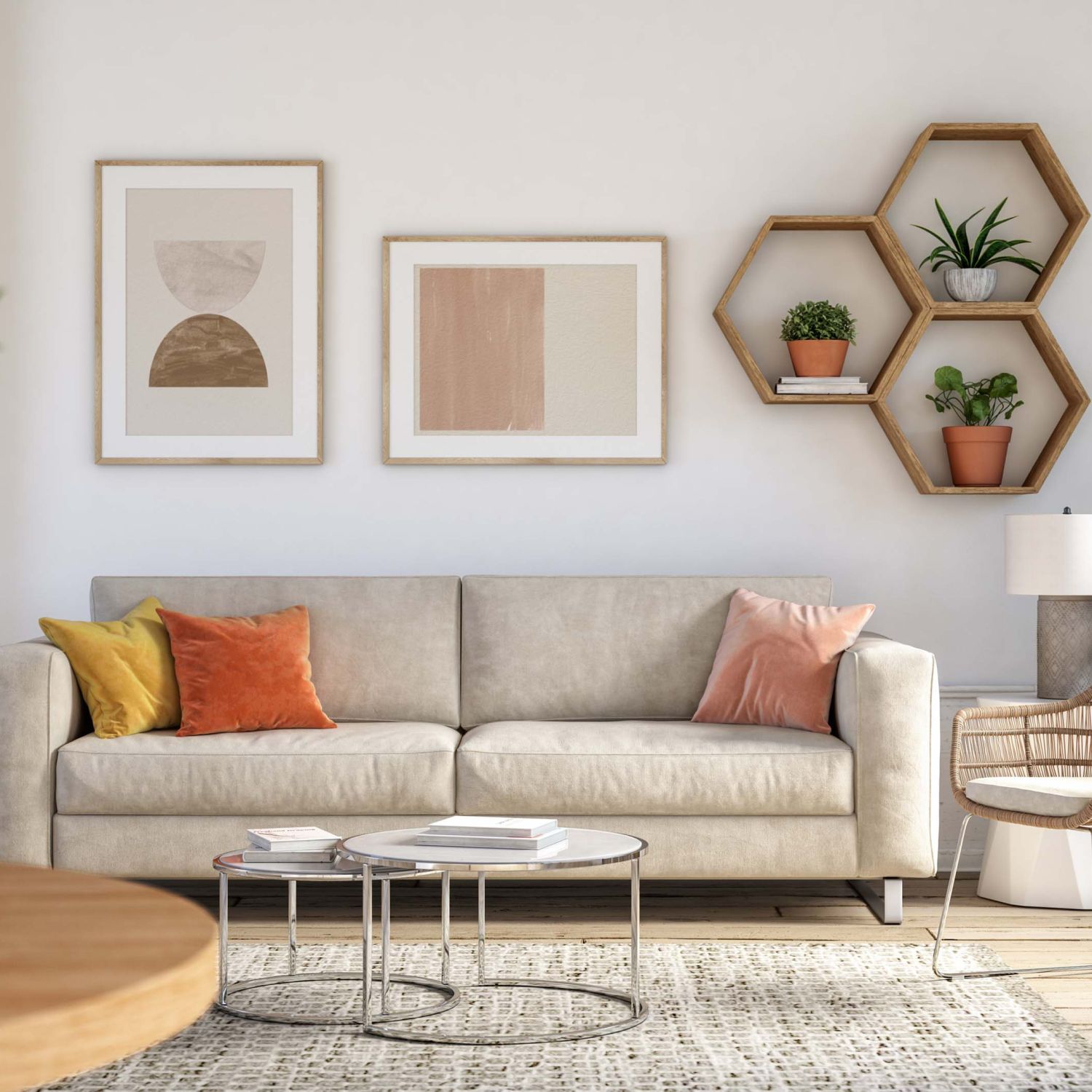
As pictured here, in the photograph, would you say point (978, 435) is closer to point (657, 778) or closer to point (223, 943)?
point (657, 778)

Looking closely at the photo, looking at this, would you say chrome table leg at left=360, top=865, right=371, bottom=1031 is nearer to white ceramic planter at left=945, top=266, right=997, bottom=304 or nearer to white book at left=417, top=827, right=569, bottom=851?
white book at left=417, top=827, right=569, bottom=851

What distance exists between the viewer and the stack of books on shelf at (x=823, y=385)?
3.97 m

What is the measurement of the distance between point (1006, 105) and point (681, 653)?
210 cm

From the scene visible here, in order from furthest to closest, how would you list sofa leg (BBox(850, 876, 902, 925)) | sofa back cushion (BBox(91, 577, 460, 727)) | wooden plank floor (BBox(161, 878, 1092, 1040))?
sofa back cushion (BBox(91, 577, 460, 727)) < sofa leg (BBox(850, 876, 902, 925)) < wooden plank floor (BBox(161, 878, 1092, 1040))

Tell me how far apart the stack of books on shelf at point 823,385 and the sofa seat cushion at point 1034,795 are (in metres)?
1.49

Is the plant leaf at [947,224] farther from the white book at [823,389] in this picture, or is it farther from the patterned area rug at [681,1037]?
the patterned area rug at [681,1037]

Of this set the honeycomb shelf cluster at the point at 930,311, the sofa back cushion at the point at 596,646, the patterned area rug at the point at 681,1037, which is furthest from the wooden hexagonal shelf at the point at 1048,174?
the patterned area rug at the point at 681,1037

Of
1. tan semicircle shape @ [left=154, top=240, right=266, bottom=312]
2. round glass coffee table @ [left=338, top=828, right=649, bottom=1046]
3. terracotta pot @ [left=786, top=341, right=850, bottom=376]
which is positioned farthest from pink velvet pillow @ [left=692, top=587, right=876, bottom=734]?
tan semicircle shape @ [left=154, top=240, right=266, bottom=312]

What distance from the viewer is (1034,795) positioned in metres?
2.70

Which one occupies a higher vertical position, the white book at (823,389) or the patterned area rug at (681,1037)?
the white book at (823,389)

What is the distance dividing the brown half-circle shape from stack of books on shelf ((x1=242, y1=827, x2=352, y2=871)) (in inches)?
77.1

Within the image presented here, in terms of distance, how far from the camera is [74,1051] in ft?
2.19

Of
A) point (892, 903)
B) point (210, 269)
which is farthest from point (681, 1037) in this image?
point (210, 269)

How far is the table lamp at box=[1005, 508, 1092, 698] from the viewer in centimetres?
359
